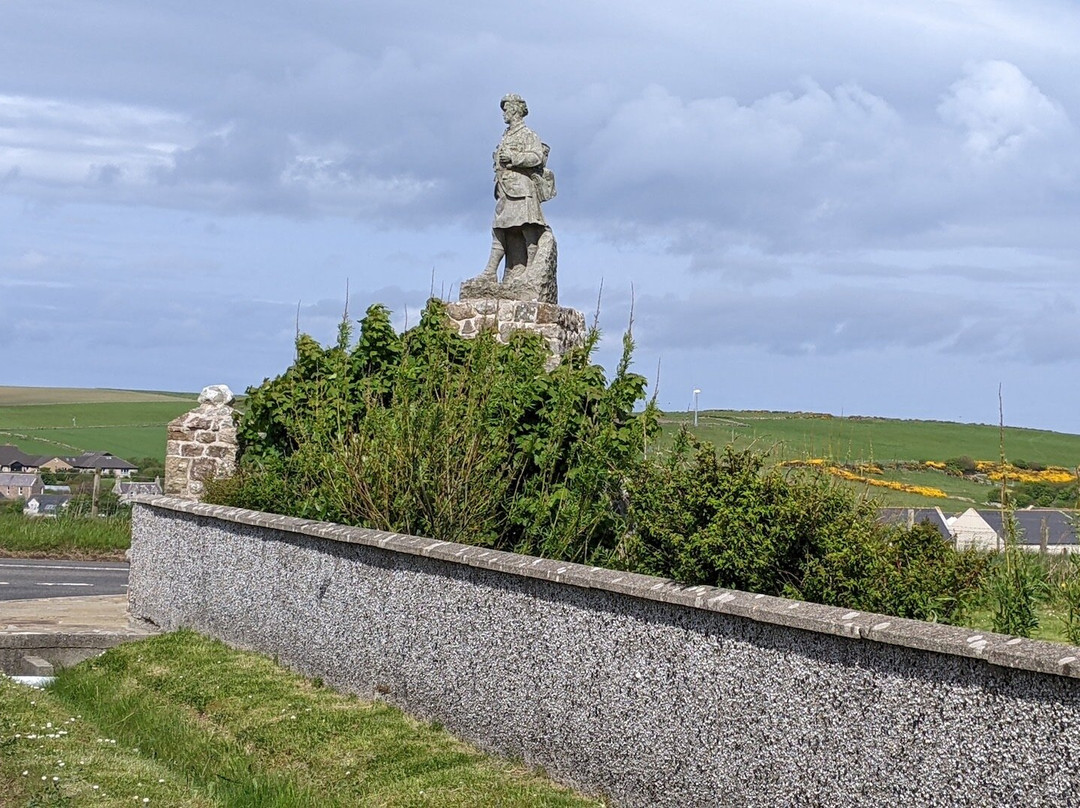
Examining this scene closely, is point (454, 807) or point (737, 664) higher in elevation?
point (737, 664)

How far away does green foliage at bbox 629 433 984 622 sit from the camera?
720 cm

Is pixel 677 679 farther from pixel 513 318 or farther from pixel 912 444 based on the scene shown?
pixel 912 444

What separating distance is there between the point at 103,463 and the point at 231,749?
47.3 meters

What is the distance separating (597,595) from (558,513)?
3.50 m

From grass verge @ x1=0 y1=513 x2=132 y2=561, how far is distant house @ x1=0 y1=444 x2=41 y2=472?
29.9 m

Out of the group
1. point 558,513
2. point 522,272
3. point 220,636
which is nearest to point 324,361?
point 522,272

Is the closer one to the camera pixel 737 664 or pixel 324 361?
pixel 737 664

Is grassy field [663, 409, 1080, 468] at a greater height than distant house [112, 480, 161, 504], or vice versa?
grassy field [663, 409, 1080, 468]

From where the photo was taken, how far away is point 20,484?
46.6 meters

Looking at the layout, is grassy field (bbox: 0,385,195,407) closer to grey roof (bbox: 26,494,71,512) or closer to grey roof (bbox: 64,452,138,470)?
grey roof (bbox: 64,452,138,470)

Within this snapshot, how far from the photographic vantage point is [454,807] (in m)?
7.15

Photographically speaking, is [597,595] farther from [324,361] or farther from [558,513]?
[324,361]

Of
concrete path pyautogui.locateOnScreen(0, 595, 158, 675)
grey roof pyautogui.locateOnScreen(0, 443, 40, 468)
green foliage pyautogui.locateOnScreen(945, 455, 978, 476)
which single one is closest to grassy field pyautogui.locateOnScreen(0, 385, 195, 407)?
grey roof pyautogui.locateOnScreen(0, 443, 40, 468)

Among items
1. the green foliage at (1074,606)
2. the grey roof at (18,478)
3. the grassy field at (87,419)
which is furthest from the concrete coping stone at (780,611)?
the grassy field at (87,419)
